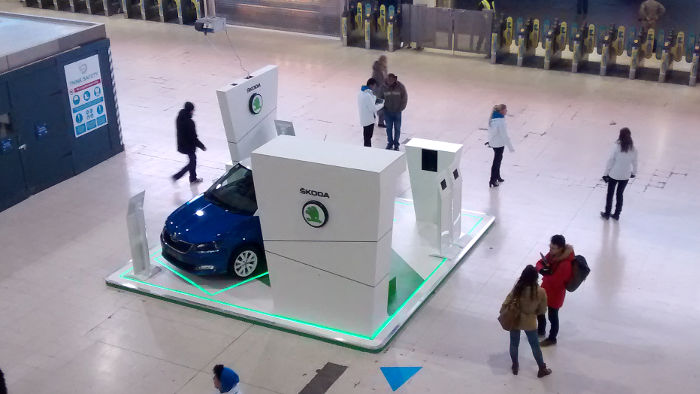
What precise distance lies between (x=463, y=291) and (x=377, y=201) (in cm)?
247

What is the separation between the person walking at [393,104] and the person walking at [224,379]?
7.76m

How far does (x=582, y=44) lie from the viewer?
63.6ft

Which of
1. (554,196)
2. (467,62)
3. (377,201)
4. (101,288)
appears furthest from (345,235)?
(467,62)

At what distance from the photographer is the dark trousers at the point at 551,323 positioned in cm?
922

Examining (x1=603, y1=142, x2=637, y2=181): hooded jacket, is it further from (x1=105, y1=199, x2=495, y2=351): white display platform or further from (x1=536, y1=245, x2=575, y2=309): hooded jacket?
(x1=536, y1=245, x2=575, y2=309): hooded jacket

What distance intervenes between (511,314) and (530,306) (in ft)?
0.67

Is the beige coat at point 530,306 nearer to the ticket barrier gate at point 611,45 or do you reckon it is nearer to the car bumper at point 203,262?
the car bumper at point 203,262

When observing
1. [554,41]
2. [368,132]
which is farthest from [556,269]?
[554,41]

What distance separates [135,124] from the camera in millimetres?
16656

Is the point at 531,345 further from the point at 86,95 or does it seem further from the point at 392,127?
the point at 86,95

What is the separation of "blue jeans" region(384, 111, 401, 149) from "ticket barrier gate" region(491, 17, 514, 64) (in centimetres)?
589

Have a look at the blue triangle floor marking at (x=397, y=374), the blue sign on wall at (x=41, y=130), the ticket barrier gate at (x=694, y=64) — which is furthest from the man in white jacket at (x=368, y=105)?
the ticket barrier gate at (x=694, y=64)

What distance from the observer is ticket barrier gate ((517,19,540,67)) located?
19.5 metres

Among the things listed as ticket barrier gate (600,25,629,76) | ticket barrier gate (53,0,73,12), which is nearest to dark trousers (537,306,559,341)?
ticket barrier gate (600,25,629,76)
